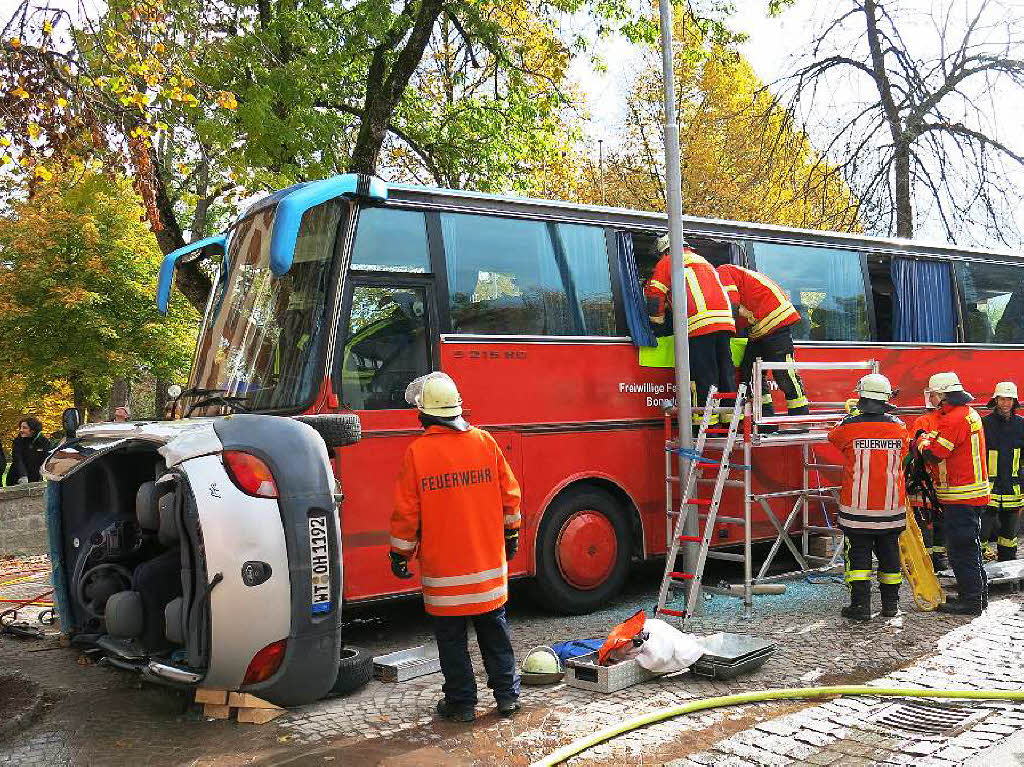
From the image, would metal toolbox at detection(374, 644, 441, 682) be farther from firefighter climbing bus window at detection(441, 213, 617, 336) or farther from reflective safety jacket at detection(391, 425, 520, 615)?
firefighter climbing bus window at detection(441, 213, 617, 336)

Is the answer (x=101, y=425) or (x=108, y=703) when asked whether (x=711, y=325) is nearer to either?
(x=101, y=425)

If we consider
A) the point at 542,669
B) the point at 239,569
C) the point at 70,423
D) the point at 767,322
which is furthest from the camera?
the point at 767,322

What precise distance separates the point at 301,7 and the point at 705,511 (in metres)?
10.1

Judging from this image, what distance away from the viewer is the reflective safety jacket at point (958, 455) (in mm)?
7809

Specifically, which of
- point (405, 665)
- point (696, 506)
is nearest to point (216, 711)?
point (405, 665)

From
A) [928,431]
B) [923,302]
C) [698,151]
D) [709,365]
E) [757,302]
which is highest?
[698,151]

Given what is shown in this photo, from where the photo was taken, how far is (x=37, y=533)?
13289 millimetres

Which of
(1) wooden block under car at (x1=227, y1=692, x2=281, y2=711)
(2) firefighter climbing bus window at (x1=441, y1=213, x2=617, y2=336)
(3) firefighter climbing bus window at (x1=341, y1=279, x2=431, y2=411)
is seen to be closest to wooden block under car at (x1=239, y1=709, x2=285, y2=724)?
(1) wooden block under car at (x1=227, y1=692, x2=281, y2=711)

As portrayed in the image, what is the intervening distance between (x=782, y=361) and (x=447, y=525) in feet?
16.1

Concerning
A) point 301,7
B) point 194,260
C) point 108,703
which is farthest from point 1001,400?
point 301,7

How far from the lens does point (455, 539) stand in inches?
214

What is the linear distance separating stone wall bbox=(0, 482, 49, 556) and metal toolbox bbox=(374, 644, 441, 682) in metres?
8.53

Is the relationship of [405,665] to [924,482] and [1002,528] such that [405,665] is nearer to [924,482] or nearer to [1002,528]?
[924,482]

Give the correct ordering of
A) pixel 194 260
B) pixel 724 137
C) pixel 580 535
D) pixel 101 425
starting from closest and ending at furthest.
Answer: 1. pixel 101 425
2. pixel 580 535
3. pixel 194 260
4. pixel 724 137
